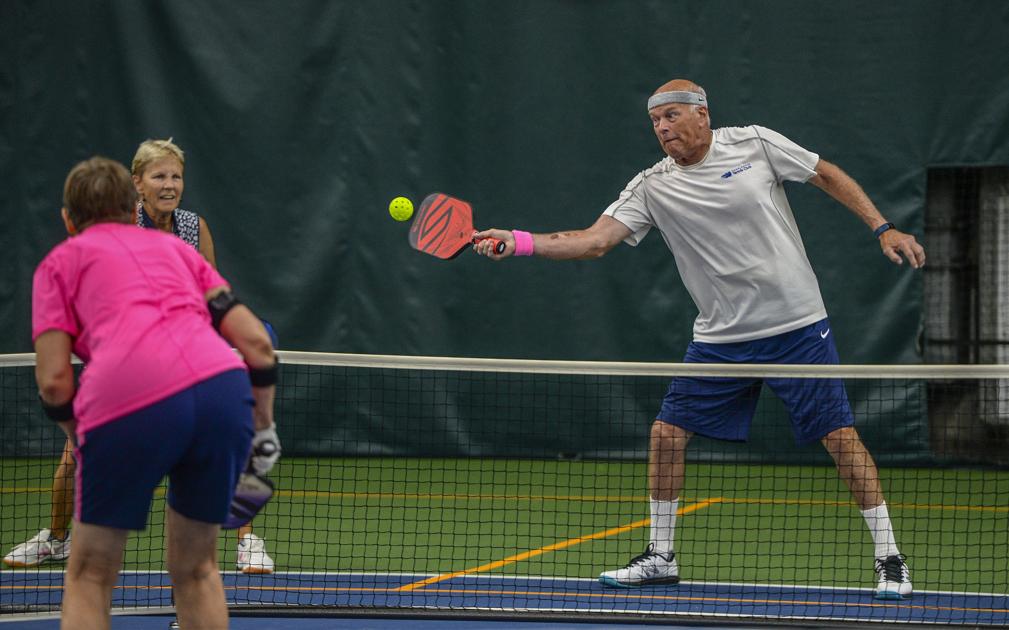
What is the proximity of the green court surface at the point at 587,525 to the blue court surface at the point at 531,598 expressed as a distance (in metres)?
0.16

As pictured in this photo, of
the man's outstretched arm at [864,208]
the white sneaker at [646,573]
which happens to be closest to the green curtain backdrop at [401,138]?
the man's outstretched arm at [864,208]

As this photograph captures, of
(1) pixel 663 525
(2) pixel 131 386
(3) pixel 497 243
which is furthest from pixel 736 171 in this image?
(2) pixel 131 386

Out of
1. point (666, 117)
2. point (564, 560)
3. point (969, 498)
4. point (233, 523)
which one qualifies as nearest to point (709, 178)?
point (666, 117)

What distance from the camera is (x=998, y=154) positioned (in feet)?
26.9

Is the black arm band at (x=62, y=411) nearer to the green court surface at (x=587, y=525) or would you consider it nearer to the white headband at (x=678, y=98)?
the green court surface at (x=587, y=525)

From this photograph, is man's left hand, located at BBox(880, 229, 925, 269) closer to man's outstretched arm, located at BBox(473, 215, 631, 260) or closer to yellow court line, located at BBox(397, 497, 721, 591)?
man's outstretched arm, located at BBox(473, 215, 631, 260)

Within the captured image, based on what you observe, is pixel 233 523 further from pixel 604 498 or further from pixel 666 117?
pixel 604 498

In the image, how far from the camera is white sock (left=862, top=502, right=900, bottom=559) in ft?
15.9

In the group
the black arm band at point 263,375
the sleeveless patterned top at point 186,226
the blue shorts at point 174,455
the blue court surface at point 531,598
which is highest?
the sleeveless patterned top at point 186,226

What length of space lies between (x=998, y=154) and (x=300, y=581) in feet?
18.2

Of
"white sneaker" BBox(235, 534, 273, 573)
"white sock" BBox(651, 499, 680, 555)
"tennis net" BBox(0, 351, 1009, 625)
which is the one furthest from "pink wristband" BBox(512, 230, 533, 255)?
"white sneaker" BBox(235, 534, 273, 573)

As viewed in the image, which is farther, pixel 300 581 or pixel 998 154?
pixel 998 154

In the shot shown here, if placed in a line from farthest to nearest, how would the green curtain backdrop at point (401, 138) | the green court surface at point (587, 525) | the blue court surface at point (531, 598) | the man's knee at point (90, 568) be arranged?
A: the green curtain backdrop at point (401, 138), the green court surface at point (587, 525), the blue court surface at point (531, 598), the man's knee at point (90, 568)

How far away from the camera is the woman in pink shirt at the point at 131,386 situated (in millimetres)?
2811
